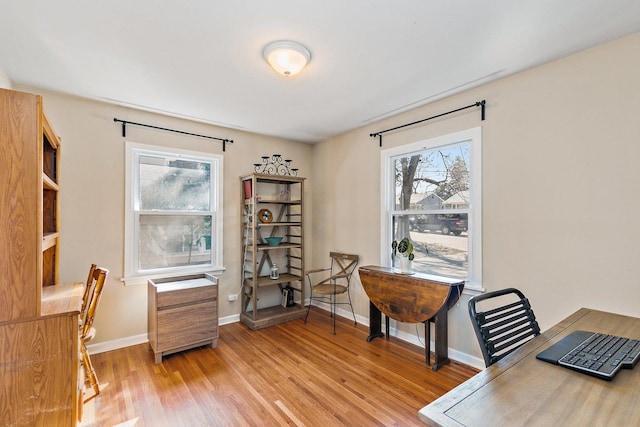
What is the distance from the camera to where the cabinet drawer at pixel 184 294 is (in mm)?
2701

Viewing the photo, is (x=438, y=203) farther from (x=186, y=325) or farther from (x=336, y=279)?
(x=186, y=325)

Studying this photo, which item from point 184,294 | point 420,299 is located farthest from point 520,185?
point 184,294

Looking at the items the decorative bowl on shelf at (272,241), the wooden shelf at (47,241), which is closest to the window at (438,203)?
the decorative bowl on shelf at (272,241)

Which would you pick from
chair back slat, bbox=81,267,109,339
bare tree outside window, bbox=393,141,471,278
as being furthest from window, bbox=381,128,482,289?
chair back slat, bbox=81,267,109,339

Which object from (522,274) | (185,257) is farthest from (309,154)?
(522,274)

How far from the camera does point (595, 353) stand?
1192mm

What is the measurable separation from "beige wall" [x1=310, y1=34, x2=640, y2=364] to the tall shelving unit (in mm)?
1908

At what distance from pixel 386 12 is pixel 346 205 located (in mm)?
2434

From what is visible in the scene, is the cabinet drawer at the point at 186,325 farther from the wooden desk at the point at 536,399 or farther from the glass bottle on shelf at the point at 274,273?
the wooden desk at the point at 536,399

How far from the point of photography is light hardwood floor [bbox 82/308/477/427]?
1937mm

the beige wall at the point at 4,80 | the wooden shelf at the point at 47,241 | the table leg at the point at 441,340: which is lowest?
the table leg at the point at 441,340

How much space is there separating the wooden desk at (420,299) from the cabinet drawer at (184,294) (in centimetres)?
158

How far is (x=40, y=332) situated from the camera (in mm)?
1519

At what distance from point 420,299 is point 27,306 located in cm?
253
